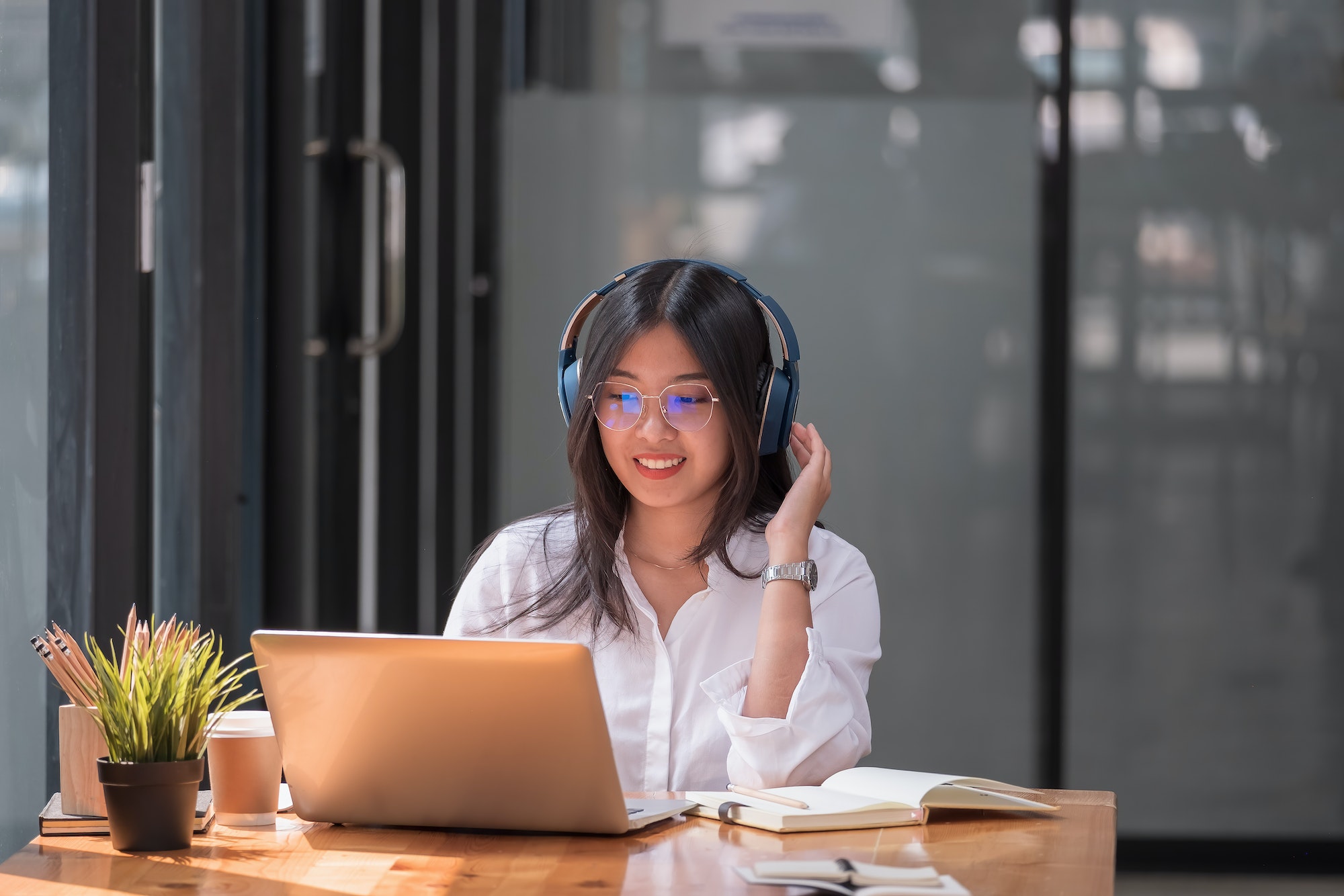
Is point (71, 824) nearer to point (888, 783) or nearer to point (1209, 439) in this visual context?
point (888, 783)

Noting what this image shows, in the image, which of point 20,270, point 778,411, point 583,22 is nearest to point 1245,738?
point 778,411

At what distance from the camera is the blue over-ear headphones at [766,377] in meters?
1.76

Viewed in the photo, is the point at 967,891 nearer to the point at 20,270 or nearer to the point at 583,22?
the point at 20,270

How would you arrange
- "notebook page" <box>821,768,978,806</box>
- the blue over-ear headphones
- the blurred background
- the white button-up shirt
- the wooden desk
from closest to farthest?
the wooden desk < "notebook page" <box>821,768,978,806</box> < the white button-up shirt < the blue over-ear headphones < the blurred background

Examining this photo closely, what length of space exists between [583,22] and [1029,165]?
1.04m

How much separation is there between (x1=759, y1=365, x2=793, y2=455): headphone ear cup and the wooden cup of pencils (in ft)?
2.66

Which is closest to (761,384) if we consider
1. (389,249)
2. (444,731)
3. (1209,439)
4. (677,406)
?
(677,406)

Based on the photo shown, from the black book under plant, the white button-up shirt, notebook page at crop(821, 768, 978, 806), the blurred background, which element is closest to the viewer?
the black book under plant

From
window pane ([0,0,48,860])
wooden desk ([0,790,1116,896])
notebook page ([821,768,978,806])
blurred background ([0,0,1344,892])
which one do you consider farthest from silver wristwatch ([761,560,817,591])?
blurred background ([0,0,1344,892])

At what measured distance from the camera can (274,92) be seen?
8.38 feet

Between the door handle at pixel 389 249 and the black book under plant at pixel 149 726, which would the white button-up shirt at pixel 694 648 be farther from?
the door handle at pixel 389 249

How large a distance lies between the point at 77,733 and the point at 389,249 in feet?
5.62

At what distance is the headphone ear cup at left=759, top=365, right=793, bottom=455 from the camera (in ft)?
5.82

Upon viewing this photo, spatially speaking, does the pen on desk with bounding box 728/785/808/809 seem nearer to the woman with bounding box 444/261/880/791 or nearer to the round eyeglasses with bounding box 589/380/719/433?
the woman with bounding box 444/261/880/791
